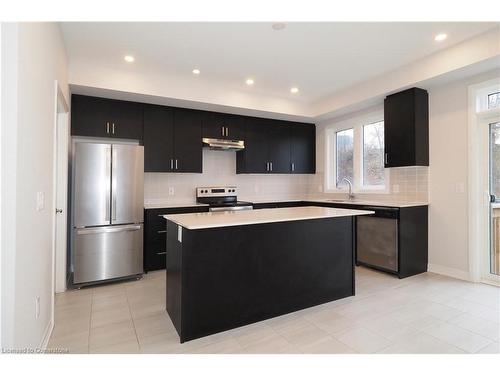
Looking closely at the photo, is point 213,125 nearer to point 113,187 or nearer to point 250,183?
point 250,183

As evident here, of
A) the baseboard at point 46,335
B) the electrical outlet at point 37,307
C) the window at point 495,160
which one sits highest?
the window at point 495,160

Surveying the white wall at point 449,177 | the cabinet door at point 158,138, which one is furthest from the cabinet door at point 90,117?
the white wall at point 449,177

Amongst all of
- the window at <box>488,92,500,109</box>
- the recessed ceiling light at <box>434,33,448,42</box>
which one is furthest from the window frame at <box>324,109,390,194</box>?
the recessed ceiling light at <box>434,33,448,42</box>

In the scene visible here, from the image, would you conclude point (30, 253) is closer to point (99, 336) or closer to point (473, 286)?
point (99, 336)

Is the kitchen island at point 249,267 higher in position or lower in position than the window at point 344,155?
lower

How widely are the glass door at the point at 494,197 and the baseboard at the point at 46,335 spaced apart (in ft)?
14.9

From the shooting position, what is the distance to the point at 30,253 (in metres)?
1.69

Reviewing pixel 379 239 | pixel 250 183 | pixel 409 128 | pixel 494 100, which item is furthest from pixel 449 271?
pixel 250 183

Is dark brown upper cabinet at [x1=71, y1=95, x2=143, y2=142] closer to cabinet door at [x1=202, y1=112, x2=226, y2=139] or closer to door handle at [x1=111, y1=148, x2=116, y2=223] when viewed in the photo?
door handle at [x1=111, y1=148, x2=116, y2=223]

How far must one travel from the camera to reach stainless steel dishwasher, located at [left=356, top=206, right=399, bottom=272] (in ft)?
11.9

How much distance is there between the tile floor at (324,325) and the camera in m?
2.04

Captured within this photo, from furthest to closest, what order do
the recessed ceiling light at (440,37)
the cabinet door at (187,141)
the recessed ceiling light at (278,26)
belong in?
the cabinet door at (187,141)
the recessed ceiling light at (440,37)
the recessed ceiling light at (278,26)

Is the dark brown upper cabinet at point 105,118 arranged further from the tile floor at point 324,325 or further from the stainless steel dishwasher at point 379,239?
the stainless steel dishwasher at point 379,239

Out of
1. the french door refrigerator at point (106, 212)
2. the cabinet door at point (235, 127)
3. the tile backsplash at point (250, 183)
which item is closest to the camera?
the french door refrigerator at point (106, 212)
